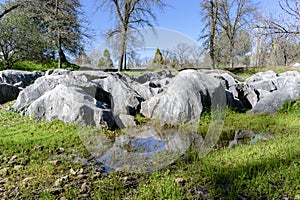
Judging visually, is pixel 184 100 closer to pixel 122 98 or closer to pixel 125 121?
pixel 125 121

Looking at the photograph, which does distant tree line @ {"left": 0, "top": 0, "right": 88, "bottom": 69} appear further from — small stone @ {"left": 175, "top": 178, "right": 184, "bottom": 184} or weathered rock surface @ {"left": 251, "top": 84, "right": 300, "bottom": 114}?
small stone @ {"left": 175, "top": 178, "right": 184, "bottom": 184}

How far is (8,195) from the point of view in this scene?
2287mm

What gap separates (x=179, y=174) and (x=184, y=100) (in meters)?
2.46

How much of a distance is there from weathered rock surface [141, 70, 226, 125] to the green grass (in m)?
1.08

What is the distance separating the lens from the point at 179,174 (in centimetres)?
263

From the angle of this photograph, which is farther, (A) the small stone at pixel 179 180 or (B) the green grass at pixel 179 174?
(A) the small stone at pixel 179 180

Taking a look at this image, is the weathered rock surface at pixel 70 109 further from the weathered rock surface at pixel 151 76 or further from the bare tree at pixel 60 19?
the bare tree at pixel 60 19

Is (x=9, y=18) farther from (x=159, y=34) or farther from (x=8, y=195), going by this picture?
(x=8, y=195)

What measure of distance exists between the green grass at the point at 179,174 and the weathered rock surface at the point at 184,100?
1078 mm

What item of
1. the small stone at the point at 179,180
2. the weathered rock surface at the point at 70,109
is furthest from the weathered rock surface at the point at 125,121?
the small stone at the point at 179,180

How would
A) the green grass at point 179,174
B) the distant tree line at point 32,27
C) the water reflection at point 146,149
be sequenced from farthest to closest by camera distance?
the distant tree line at point 32,27
the water reflection at point 146,149
the green grass at point 179,174

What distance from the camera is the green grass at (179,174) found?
225cm

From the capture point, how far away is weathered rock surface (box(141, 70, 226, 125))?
4871mm

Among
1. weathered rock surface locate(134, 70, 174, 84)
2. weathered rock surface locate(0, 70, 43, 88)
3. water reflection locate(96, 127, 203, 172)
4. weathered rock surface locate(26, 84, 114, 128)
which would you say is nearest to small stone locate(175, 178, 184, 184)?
water reflection locate(96, 127, 203, 172)
